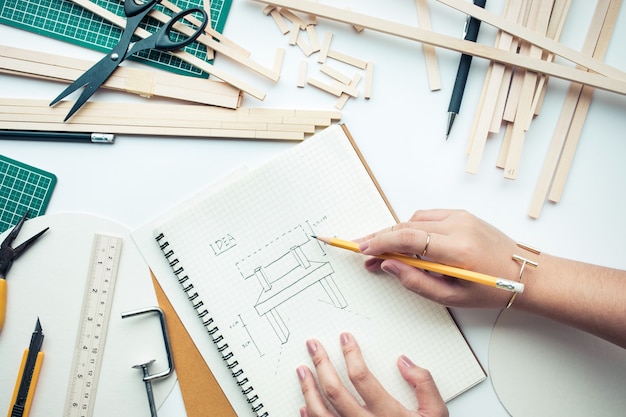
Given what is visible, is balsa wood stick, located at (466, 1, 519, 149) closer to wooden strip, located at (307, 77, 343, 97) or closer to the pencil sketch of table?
wooden strip, located at (307, 77, 343, 97)

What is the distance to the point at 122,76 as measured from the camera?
1.20 meters

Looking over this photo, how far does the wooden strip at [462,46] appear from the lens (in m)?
1.17

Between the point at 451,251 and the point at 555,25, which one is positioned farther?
the point at 555,25

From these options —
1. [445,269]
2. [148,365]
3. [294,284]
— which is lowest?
[148,365]

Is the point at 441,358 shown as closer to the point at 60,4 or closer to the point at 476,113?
the point at 476,113

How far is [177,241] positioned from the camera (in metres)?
1.18

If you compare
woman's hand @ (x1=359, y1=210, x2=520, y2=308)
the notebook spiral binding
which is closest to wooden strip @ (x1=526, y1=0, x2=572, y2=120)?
woman's hand @ (x1=359, y1=210, x2=520, y2=308)

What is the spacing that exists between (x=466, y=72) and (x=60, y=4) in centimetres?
95

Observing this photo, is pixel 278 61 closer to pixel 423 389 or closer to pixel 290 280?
pixel 290 280

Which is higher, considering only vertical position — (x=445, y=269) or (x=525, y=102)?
(x=525, y=102)

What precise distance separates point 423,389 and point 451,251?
31 centimetres

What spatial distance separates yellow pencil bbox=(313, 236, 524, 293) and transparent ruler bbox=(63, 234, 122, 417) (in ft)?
1.56

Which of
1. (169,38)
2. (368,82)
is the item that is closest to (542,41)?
(368,82)

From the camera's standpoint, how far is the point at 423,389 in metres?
1.12
